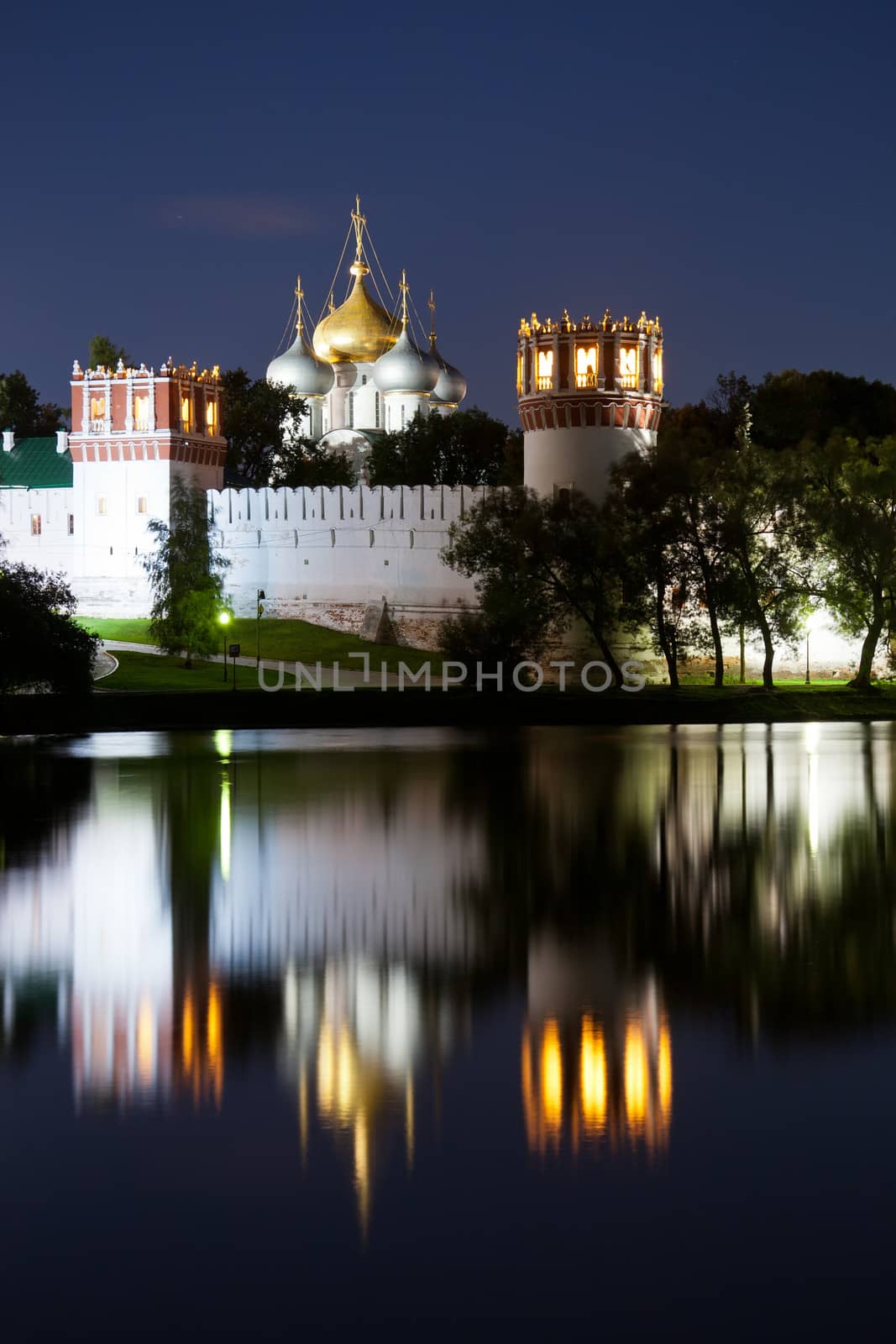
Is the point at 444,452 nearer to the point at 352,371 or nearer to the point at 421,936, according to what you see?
the point at 352,371

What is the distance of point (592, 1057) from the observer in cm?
715

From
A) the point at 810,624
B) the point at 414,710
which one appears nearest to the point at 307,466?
the point at 810,624

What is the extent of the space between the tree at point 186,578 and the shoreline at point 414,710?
7810 millimetres

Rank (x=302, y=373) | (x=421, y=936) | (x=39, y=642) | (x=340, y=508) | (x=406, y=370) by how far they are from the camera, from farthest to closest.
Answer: (x=302, y=373), (x=406, y=370), (x=340, y=508), (x=39, y=642), (x=421, y=936)

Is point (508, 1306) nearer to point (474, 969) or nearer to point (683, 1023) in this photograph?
point (683, 1023)

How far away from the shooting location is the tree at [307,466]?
2142 inches

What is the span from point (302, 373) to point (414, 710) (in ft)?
96.8

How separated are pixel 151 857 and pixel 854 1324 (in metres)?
8.73

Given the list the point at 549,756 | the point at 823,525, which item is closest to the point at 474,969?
the point at 549,756

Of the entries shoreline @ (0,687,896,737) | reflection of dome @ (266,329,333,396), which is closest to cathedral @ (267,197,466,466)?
reflection of dome @ (266,329,333,396)

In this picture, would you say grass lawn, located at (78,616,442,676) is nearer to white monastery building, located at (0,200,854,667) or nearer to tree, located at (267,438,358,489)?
white monastery building, located at (0,200,854,667)

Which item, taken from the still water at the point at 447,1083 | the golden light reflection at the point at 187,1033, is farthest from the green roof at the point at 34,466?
the golden light reflection at the point at 187,1033

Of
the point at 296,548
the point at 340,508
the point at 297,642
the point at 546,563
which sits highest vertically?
the point at 340,508

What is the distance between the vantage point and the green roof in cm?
4856
